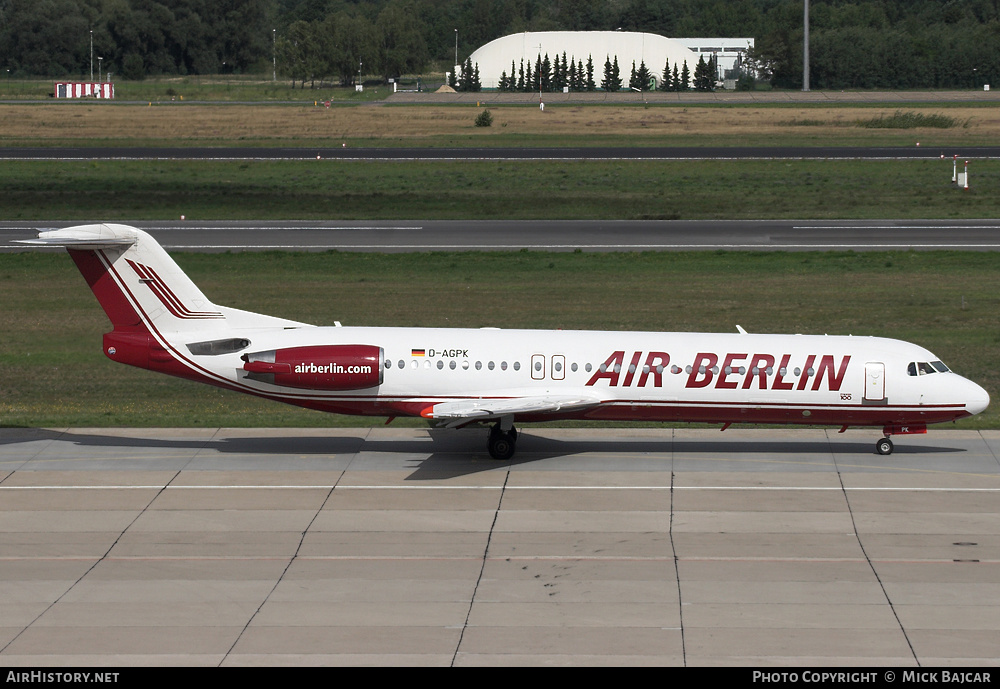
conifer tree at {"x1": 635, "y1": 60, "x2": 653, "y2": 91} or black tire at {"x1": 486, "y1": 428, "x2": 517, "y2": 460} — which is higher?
conifer tree at {"x1": 635, "y1": 60, "x2": 653, "y2": 91}

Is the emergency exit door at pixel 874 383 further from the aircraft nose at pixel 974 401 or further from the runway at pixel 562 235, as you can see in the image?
the runway at pixel 562 235

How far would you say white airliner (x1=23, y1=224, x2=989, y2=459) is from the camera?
28.0 m

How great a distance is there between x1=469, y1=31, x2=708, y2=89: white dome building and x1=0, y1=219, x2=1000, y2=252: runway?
377 feet

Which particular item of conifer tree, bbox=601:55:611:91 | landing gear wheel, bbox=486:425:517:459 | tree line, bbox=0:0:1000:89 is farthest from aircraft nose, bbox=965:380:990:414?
tree line, bbox=0:0:1000:89

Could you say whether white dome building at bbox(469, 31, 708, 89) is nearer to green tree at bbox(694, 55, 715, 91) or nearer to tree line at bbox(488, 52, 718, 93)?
tree line at bbox(488, 52, 718, 93)

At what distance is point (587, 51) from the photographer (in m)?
180

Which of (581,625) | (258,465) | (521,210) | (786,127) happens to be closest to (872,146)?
(786,127)

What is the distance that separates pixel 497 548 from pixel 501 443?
6.08 meters

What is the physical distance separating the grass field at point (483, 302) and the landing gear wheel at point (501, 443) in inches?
228

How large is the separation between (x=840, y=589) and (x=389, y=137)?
91588mm

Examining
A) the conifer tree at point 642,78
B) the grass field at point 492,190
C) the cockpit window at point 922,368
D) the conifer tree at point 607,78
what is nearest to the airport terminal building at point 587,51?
the conifer tree at point 607,78

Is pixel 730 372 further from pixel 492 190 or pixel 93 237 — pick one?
pixel 492 190

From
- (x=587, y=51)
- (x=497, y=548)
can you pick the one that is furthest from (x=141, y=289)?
(x=587, y=51)

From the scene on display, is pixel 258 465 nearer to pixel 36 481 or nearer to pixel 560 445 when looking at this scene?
pixel 36 481
